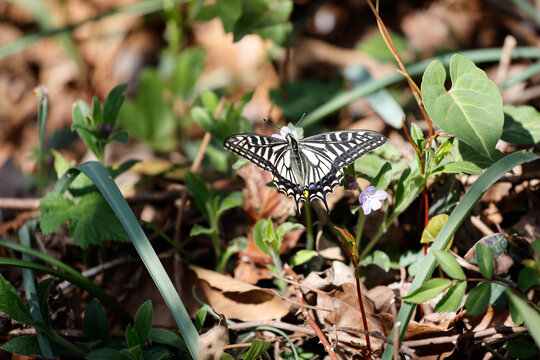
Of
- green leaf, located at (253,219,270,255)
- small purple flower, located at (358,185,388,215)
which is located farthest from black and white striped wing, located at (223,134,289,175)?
small purple flower, located at (358,185,388,215)

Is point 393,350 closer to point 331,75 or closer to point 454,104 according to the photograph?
point 454,104

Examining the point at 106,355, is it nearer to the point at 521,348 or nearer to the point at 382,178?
the point at 382,178

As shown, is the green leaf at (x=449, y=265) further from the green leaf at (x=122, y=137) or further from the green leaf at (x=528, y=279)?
the green leaf at (x=122, y=137)

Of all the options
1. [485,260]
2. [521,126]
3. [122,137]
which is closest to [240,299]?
[122,137]

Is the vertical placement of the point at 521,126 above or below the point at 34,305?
above

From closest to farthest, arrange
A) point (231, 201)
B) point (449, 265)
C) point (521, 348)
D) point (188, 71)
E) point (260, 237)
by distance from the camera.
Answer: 1. point (449, 265)
2. point (521, 348)
3. point (260, 237)
4. point (231, 201)
5. point (188, 71)
